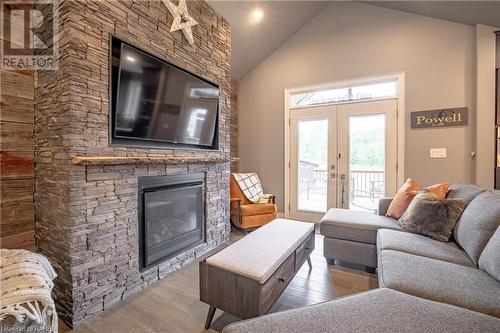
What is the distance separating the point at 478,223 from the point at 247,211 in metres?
2.56

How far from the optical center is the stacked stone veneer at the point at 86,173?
5.34ft

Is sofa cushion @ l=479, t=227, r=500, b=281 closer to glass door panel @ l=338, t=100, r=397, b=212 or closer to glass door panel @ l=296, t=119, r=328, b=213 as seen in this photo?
glass door panel @ l=338, t=100, r=397, b=212

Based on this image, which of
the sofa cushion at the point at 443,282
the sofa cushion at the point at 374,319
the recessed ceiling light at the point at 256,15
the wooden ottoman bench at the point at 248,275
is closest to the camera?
the sofa cushion at the point at 374,319

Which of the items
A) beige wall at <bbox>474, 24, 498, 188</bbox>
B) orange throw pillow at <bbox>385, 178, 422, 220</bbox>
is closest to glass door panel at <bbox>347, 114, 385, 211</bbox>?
orange throw pillow at <bbox>385, 178, 422, 220</bbox>

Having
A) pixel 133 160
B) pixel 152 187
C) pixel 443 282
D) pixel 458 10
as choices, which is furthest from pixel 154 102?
pixel 458 10

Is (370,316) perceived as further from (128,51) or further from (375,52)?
(375,52)

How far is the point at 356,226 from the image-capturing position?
2.40 meters

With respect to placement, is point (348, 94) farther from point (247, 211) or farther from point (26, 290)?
point (26, 290)

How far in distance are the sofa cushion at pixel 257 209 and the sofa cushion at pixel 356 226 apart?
45.8 inches

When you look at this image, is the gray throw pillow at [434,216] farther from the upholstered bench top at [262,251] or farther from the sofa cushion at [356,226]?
the upholstered bench top at [262,251]

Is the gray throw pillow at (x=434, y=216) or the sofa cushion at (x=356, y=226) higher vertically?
the gray throw pillow at (x=434, y=216)

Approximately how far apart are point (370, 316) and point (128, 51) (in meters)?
2.46

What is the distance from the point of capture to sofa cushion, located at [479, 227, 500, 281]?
1.28m

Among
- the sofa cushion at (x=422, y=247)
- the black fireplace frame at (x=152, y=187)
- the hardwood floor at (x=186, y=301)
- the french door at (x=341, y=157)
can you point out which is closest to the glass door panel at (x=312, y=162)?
the french door at (x=341, y=157)
